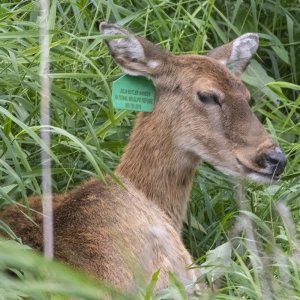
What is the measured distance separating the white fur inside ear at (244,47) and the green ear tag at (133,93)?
22.9 inches

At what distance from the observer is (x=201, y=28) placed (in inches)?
260

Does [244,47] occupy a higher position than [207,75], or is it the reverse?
[244,47]

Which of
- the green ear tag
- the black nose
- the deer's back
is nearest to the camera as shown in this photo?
the deer's back

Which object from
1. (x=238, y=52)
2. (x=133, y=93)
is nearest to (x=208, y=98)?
(x=133, y=93)

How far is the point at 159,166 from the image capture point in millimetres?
→ 5801

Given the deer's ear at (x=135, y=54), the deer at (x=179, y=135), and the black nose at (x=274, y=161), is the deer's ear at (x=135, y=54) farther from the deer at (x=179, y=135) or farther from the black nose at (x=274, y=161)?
the black nose at (x=274, y=161)

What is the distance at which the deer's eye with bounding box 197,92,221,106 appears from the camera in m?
5.82

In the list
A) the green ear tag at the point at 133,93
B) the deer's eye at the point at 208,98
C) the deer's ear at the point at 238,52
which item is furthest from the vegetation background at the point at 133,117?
the deer's eye at the point at 208,98

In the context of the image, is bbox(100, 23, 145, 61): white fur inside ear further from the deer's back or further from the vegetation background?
the deer's back

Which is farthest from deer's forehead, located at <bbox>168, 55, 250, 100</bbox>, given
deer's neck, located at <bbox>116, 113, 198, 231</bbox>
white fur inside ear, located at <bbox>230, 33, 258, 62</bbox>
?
white fur inside ear, located at <bbox>230, 33, 258, 62</bbox>

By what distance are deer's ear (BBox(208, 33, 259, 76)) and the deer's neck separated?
57cm

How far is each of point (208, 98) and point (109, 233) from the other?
108 cm

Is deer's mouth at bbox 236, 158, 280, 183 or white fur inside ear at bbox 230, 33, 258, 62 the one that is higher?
white fur inside ear at bbox 230, 33, 258, 62

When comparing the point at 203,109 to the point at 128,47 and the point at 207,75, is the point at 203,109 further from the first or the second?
the point at 128,47
